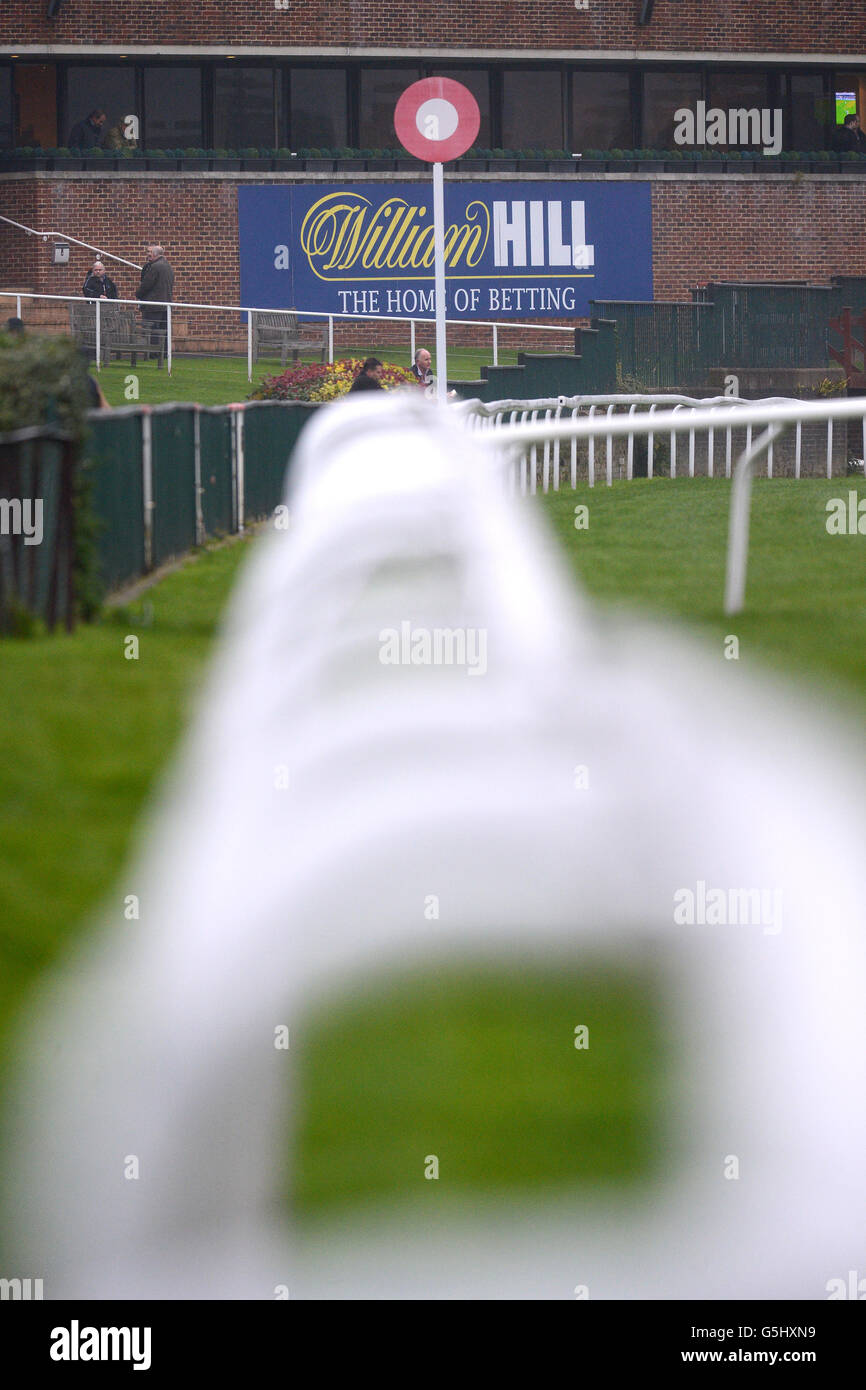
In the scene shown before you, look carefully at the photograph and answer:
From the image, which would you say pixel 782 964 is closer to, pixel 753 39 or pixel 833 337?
pixel 833 337

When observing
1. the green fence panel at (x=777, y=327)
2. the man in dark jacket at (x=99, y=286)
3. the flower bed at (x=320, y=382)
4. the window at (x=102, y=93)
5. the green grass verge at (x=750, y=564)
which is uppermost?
the window at (x=102, y=93)

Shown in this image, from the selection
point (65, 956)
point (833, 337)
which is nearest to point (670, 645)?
point (65, 956)

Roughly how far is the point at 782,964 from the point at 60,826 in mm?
2425

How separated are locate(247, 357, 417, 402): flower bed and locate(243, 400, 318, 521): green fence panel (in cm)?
421

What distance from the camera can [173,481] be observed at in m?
8.72

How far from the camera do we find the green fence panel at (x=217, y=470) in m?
9.74

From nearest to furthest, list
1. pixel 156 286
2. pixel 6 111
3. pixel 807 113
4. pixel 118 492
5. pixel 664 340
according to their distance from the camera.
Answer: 1. pixel 118 492
2. pixel 664 340
3. pixel 156 286
4. pixel 6 111
5. pixel 807 113

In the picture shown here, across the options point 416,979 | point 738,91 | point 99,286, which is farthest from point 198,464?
point 738,91

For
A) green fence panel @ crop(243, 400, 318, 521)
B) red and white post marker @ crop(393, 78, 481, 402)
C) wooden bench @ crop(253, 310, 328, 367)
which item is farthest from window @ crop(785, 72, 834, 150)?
green fence panel @ crop(243, 400, 318, 521)

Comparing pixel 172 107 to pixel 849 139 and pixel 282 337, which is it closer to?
pixel 282 337

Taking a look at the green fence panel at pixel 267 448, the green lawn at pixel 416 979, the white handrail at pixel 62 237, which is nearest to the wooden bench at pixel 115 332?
the white handrail at pixel 62 237

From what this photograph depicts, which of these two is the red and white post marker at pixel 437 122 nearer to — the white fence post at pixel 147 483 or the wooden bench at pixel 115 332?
the white fence post at pixel 147 483

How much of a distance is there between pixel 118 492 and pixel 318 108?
81.4 feet

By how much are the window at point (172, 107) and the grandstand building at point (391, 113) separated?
0.12 ft
